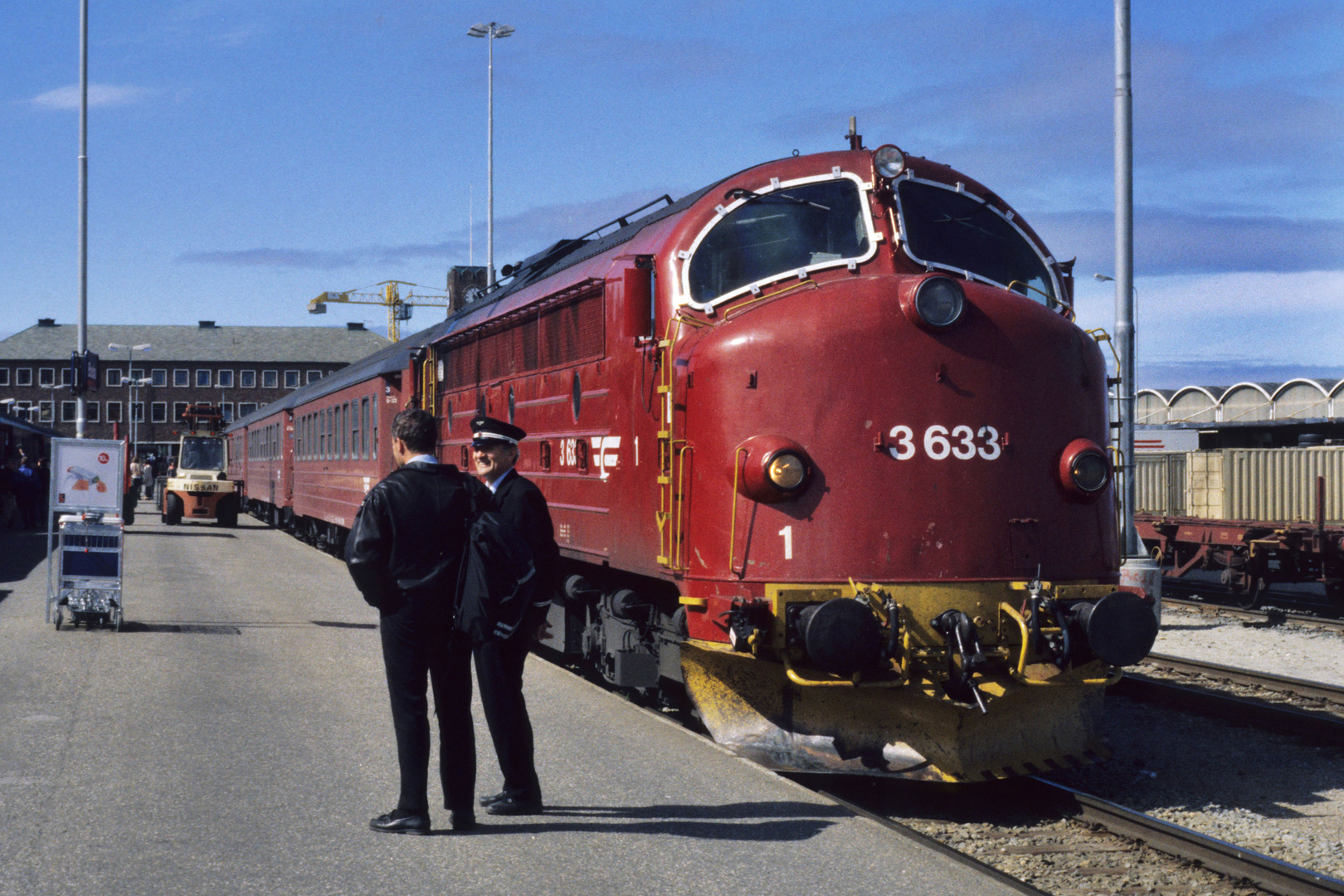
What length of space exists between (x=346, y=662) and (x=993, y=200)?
20.3 feet

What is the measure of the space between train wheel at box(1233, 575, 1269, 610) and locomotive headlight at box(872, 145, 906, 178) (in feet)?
45.7

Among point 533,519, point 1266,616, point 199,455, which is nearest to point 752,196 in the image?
point 533,519

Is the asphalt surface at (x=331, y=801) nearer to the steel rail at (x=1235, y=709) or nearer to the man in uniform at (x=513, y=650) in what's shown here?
the man in uniform at (x=513, y=650)

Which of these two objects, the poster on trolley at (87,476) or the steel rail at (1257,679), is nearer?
the steel rail at (1257,679)

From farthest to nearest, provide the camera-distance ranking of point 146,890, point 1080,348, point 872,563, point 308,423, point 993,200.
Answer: point 308,423 < point 993,200 < point 1080,348 < point 872,563 < point 146,890

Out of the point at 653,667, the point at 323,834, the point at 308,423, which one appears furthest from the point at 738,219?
the point at 308,423

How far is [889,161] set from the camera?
7.66 meters

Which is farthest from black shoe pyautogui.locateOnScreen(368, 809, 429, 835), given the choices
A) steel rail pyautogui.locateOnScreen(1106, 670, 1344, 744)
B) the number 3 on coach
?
steel rail pyautogui.locateOnScreen(1106, 670, 1344, 744)

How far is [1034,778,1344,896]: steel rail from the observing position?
560 centimetres

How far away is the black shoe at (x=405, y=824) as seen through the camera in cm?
585

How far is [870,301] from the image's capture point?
7.09 metres

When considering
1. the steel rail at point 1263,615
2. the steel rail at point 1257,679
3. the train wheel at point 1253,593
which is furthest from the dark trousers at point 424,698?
the train wheel at point 1253,593

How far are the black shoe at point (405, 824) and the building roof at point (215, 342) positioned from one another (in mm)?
101968

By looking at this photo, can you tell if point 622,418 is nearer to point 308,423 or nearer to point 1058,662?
point 1058,662
